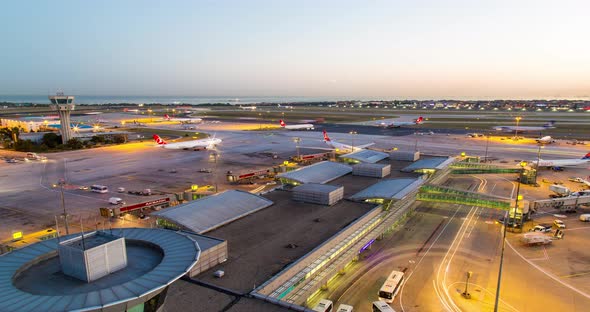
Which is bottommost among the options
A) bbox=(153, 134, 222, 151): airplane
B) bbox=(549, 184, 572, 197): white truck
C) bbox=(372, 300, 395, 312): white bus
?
bbox=(372, 300, 395, 312): white bus

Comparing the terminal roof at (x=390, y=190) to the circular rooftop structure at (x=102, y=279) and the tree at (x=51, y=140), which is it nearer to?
the circular rooftop structure at (x=102, y=279)

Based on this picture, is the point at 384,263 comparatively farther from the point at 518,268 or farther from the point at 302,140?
the point at 302,140

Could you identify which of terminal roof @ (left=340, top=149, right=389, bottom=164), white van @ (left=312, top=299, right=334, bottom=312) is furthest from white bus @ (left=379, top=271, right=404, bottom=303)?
terminal roof @ (left=340, top=149, right=389, bottom=164)

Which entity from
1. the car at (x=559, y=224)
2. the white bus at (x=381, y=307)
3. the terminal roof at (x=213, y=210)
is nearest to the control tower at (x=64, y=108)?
the terminal roof at (x=213, y=210)

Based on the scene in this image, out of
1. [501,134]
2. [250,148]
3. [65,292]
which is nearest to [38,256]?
[65,292]

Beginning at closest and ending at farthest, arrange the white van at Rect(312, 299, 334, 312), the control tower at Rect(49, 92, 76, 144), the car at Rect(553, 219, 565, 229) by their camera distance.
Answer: the white van at Rect(312, 299, 334, 312) < the car at Rect(553, 219, 565, 229) < the control tower at Rect(49, 92, 76, 144)

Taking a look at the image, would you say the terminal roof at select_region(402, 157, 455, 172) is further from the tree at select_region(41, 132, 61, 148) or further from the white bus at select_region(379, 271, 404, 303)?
the tree at select_region(41, 132, 61, 148)

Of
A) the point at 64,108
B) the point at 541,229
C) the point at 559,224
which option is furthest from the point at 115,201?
the point at 64,108

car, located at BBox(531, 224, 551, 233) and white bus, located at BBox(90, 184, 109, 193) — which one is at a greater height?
white bus, located at BBox(90, 184, 109, 193)
